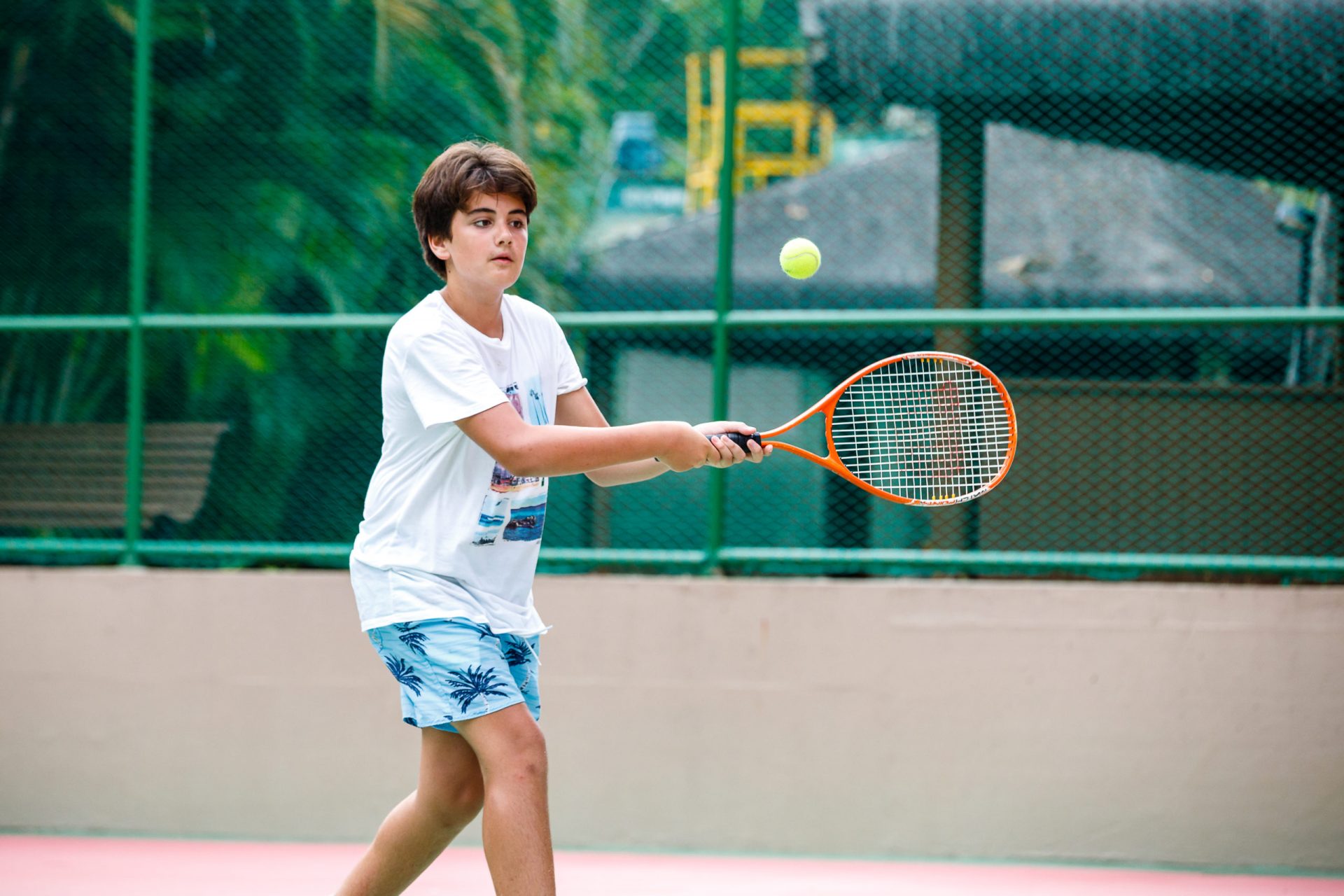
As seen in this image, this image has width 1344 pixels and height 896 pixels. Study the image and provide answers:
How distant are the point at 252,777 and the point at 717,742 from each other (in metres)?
1.51

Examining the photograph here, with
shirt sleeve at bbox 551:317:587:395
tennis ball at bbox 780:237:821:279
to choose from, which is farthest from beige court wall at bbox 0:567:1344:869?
shirt sleeve at bbox 551:317:587:395

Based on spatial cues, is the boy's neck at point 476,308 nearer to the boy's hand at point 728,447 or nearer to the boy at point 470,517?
the boy at point 470,517

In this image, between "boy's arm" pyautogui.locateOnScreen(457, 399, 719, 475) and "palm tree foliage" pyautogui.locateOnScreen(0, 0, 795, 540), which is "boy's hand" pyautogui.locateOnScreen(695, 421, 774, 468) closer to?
"boy's arm" pyautogui.locateOnScreen(457, 399, 719, 475)

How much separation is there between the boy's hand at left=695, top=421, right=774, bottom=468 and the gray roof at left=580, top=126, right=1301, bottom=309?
14.1 ft

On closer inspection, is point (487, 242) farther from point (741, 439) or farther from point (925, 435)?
point (925, 435)

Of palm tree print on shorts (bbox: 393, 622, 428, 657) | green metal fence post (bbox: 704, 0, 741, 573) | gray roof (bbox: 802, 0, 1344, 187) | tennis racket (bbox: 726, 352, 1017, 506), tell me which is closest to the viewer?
palm tree print on shorts (bbox: 393, 622, 428, 657)

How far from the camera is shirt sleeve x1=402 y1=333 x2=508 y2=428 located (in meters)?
2.52

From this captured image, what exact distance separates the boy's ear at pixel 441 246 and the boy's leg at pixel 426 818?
3.03 feet

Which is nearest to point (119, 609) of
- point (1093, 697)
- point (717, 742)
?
point (717, 742)

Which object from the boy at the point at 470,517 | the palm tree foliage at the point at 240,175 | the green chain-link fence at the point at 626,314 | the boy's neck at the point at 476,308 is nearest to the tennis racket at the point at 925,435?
the green chain-link fence at the point at 626,314

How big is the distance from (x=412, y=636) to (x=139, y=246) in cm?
272

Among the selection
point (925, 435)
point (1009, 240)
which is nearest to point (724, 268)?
point (925, 435)

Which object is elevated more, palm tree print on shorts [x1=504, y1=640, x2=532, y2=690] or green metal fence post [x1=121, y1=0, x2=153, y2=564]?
green metal fence post [x1=121, y1=0, x2=153, y2=564]

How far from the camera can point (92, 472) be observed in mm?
4996
